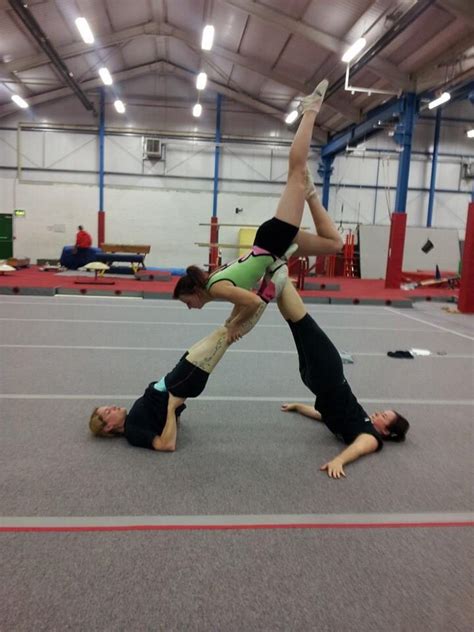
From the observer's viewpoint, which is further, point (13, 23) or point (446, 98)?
point (13, 23)

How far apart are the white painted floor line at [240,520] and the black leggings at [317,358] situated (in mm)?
887

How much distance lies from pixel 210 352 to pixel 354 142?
15100mm

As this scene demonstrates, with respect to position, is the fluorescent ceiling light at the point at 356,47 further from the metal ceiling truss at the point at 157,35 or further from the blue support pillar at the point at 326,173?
the blue support pillar at the point at 326,173

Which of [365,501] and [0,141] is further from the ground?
[0,141]

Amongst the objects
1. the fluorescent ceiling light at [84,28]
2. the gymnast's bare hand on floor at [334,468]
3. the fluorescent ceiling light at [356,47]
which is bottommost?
the gymnast's bare hand on floor at [334,468]

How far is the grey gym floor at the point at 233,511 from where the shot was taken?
66.0 inches

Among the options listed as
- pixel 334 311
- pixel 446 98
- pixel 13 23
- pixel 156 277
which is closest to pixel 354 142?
pixel 446 98

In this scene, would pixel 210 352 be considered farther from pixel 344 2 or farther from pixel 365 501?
pixel 344 2

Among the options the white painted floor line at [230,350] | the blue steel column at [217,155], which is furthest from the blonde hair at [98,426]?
the blue steel column at [217,155]

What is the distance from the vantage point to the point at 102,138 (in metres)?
17.8

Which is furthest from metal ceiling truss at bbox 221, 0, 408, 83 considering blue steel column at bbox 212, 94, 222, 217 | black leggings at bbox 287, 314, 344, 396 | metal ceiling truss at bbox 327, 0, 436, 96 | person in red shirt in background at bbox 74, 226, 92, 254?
black leggings at bbox 287, 314, 344, 396

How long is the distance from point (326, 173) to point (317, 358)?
1695cm

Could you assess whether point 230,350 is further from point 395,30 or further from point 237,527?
point 395,30

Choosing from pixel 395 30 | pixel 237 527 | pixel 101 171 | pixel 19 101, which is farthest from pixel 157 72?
pixel 237 527
